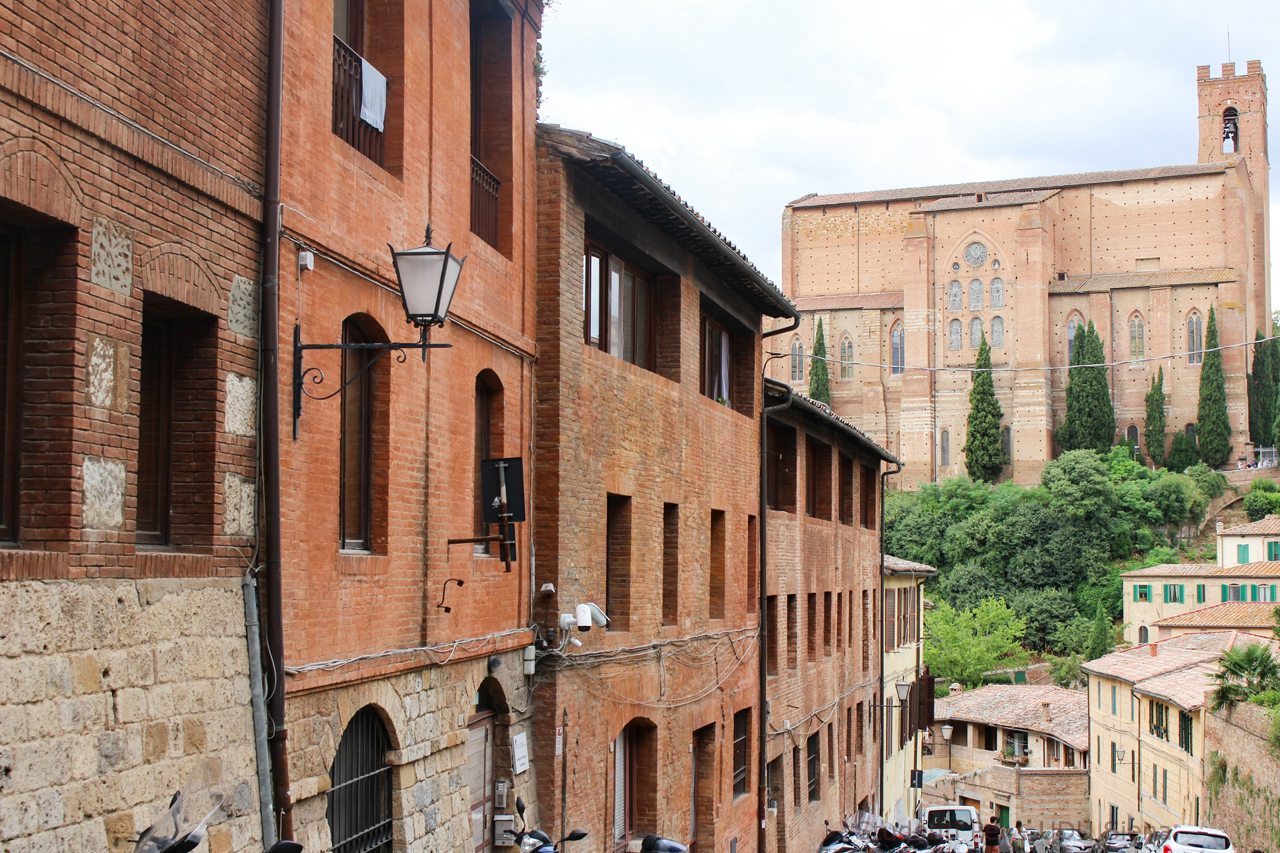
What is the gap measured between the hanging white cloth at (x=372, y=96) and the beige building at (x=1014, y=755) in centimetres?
4313

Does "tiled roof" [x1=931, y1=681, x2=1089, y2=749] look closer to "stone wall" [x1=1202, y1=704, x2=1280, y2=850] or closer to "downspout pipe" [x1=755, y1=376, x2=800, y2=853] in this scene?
"stone wall" [x1=1202, y1=704, x2=1280, y2=850]

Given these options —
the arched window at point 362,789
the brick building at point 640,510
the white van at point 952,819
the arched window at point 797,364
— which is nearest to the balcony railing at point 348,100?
the brick building at point 640,510

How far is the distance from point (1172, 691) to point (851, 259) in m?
65.8

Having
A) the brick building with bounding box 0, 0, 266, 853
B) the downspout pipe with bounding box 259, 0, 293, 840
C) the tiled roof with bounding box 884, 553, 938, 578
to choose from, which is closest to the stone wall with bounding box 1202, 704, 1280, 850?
the tiled roof with bounding box 884, 553, 938, 578

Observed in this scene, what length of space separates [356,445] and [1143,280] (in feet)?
296

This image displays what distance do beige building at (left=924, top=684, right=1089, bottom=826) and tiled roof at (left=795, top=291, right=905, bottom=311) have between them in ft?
123

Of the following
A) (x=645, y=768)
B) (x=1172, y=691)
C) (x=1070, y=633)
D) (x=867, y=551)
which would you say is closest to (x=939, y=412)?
(x=1070, y=633)

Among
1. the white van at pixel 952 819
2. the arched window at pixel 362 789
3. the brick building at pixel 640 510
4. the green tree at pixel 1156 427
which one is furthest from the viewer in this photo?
the green tree at pixel 1156 427

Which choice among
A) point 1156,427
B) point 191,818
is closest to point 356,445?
point 191,818

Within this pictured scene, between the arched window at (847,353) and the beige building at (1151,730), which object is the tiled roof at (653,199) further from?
the arched window at (847,353)

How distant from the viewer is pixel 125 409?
6250 mm

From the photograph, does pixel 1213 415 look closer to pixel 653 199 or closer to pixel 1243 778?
pixel 1243 778

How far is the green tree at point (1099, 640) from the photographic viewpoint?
6888cm

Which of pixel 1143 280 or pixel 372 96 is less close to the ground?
pixel 1143 280
